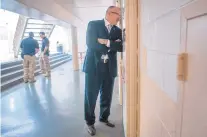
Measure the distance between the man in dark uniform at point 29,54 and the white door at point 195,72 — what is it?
526 cm

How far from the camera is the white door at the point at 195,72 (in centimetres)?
44

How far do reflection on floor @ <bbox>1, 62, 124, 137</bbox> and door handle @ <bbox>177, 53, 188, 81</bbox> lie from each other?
1.80 meters

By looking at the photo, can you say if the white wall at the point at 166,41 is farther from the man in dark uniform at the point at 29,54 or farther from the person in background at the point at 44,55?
the person in background at the point at 44,55

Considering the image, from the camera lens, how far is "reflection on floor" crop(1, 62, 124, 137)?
7.61 feet

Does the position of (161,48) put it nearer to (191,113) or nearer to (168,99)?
(168,99)

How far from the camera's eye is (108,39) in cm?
215

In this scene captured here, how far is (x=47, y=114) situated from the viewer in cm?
291

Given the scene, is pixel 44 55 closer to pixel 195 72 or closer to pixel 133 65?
pixel 133 65

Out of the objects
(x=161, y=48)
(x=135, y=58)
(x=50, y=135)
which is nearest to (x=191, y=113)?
(x=161, y=48)

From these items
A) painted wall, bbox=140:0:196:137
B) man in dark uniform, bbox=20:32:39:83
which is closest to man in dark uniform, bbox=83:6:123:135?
painted wall, bbox=140:0:196:137

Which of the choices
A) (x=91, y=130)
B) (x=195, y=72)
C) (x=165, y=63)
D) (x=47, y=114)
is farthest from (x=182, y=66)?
Answer: (x=47, y=114)

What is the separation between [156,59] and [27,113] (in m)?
2.64

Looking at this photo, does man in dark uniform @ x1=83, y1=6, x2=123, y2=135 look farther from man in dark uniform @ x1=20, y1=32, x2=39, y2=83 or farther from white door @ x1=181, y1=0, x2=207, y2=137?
man in dark uniform @ x1=20, y1=32, x2=39, y2=83

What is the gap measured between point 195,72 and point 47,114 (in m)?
2.75
